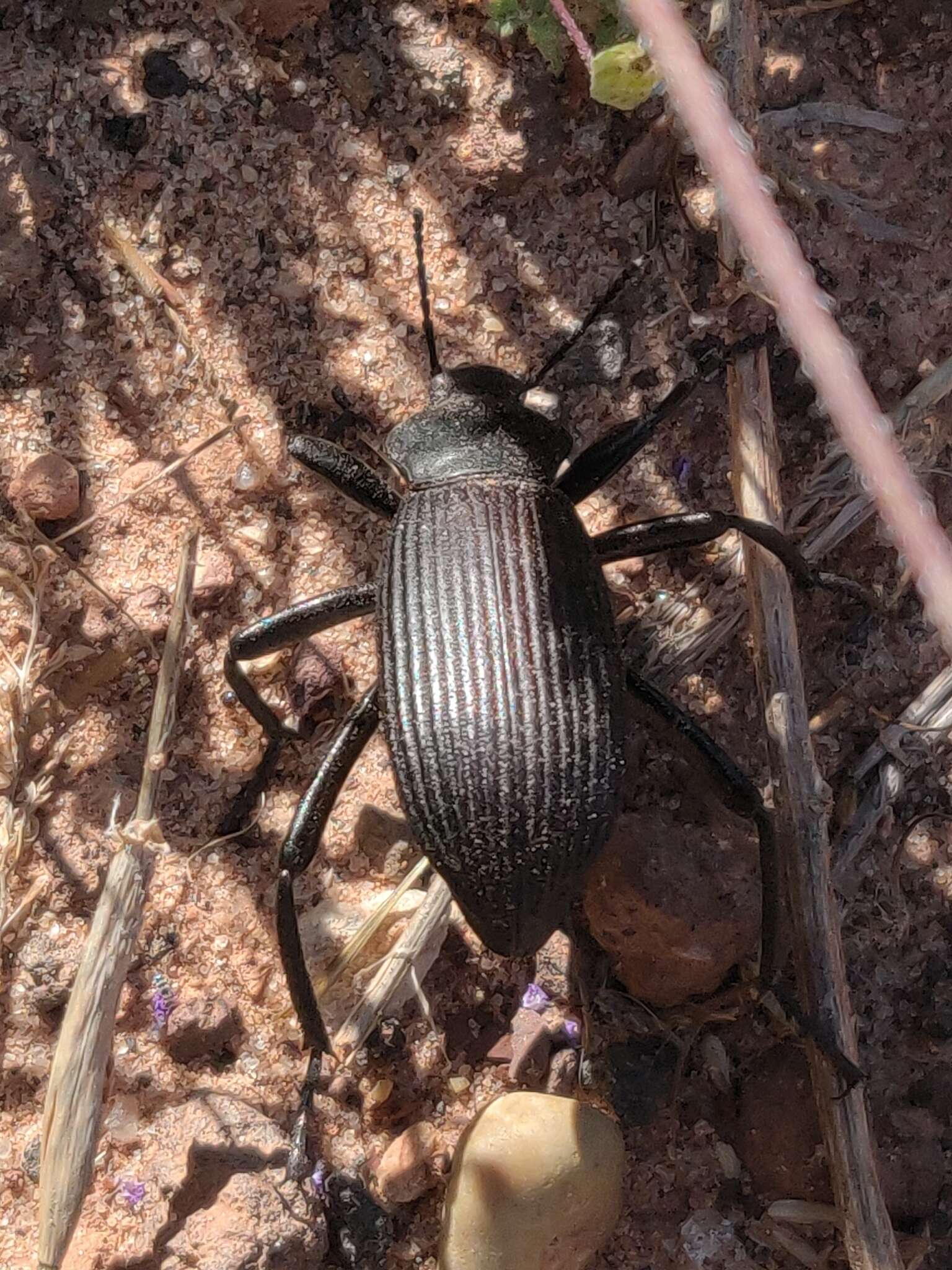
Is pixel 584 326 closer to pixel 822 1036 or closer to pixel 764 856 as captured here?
pixel 764 856

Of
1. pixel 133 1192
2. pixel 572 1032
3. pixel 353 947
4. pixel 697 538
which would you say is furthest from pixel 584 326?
pixel 133 1192

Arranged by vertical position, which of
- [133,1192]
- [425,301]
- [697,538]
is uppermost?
[425,301]

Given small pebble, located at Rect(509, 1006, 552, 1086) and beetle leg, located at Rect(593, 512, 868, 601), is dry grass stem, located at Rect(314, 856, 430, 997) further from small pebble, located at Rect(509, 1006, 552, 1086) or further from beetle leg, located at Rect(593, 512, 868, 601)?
beetle leg, located at Rect(593, 512, 868, 601)

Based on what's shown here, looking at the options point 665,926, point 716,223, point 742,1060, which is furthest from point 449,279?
point 742,1060

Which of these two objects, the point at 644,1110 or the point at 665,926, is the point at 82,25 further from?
the point at 644,1110

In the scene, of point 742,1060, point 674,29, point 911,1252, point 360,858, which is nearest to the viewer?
point 674,29

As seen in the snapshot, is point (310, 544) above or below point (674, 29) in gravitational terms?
above

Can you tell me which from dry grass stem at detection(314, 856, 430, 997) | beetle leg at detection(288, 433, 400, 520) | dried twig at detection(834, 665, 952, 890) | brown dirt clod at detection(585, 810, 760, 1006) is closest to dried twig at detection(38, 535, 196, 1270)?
dry grass stem at detection(314, 856, 430, 997)
